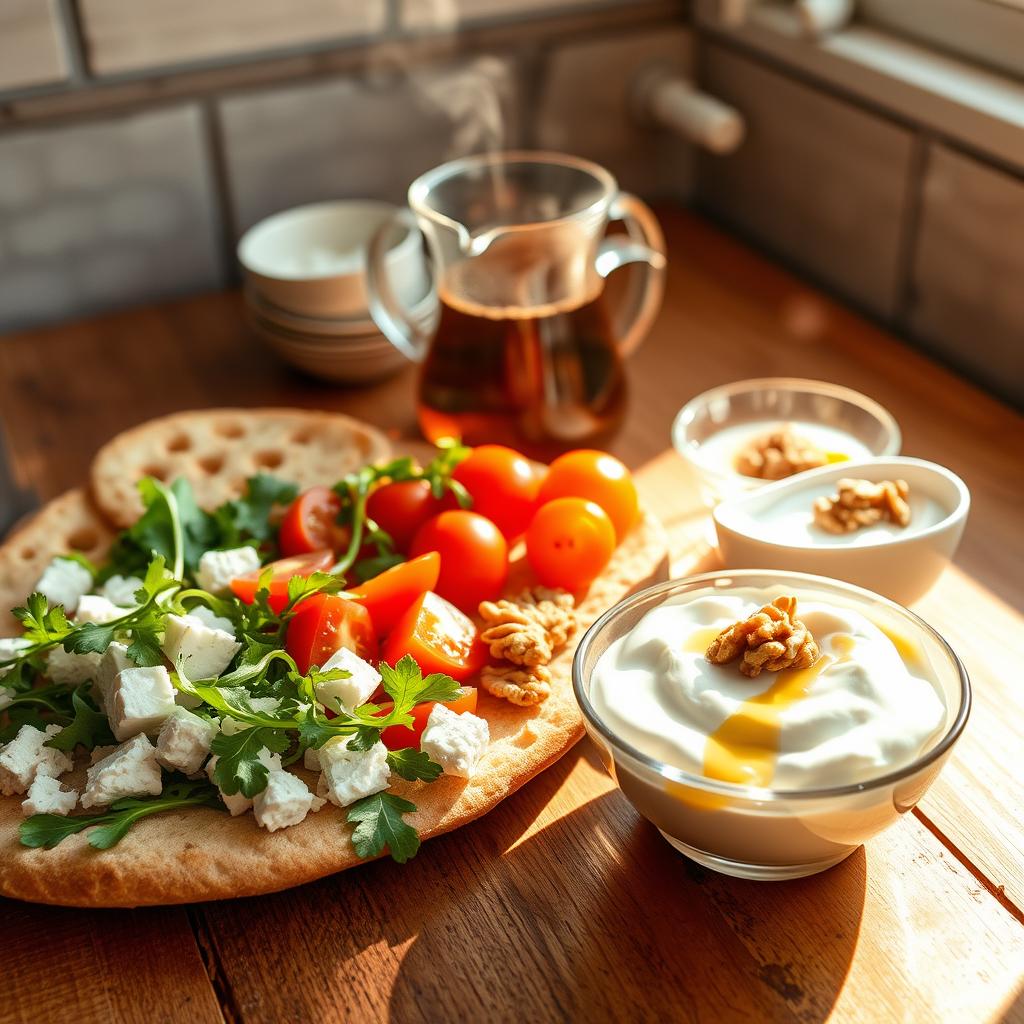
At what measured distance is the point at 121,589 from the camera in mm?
1013

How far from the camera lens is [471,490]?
3.55 ft

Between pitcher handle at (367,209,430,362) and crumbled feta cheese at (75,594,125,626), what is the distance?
1.40 feet

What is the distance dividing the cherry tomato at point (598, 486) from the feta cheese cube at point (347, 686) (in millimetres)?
279

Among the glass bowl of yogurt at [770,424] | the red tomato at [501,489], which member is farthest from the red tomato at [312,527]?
the glass bowl of yogurt at [770,424]

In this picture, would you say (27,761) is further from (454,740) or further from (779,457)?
(779,457)

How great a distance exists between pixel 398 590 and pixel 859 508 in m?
0.37

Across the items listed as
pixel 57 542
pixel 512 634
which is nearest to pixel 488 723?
pixel 512 634

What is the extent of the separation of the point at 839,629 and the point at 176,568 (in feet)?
1.78

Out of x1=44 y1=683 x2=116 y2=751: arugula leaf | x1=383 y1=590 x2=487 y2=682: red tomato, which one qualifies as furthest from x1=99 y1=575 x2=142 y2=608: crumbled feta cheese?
x1=383 y1=590 x2=487 y2=682: red tomato

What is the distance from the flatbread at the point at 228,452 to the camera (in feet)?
3.82

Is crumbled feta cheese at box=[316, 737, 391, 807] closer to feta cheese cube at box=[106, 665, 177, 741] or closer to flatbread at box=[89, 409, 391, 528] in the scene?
feta cheese cube at box=[106, 665, 177, 741]

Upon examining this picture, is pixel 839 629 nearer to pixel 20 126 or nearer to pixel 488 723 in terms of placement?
pixel 488 723

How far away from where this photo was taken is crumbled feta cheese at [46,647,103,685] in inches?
36.0

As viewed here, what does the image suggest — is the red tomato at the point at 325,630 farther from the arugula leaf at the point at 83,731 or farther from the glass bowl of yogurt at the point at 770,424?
the glass bowl of yogurt at the point at 770,424
